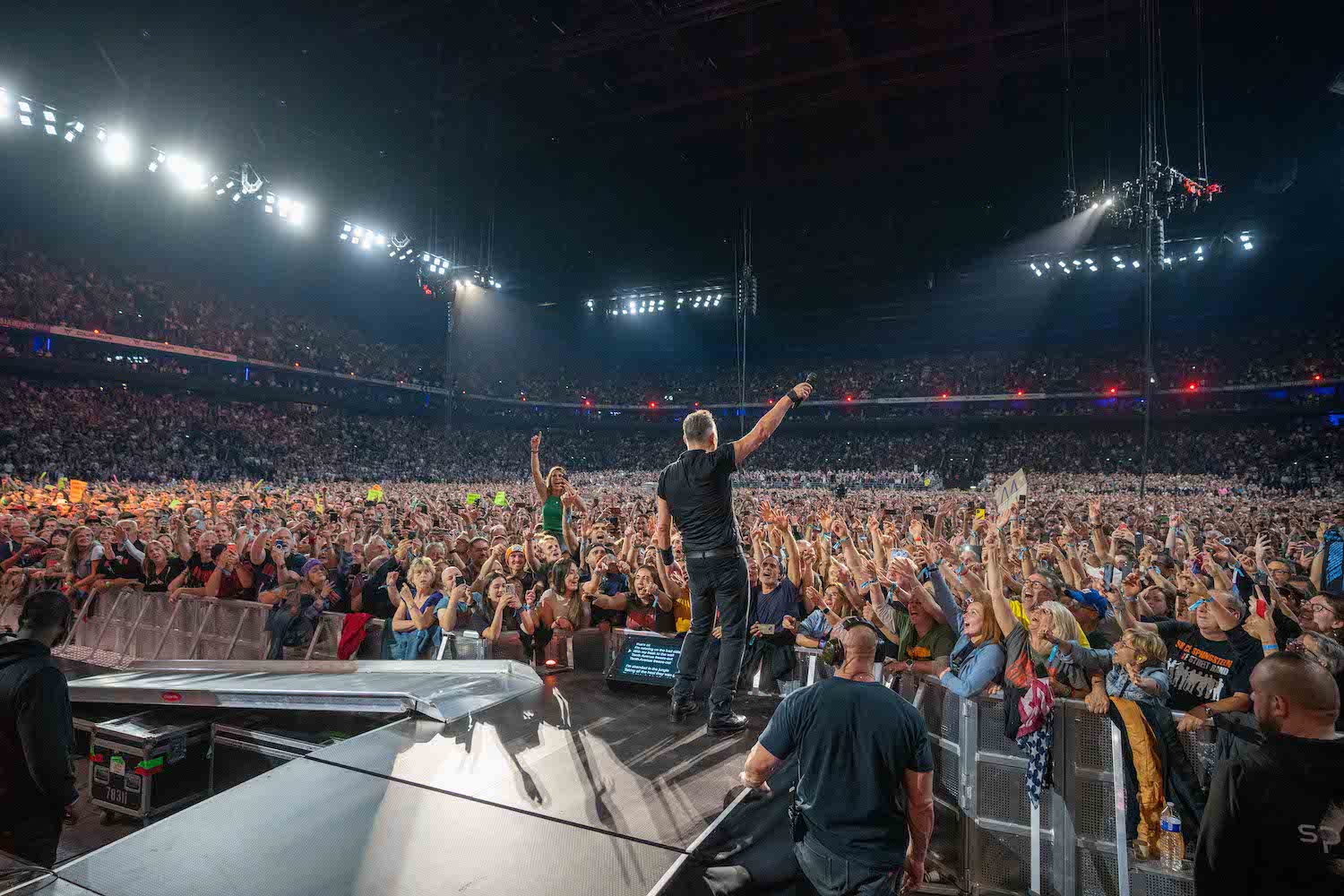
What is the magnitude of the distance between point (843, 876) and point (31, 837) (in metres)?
3.35

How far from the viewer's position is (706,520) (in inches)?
138

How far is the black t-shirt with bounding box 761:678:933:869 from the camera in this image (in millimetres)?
2225

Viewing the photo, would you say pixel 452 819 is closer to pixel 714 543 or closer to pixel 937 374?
pixel 714 543

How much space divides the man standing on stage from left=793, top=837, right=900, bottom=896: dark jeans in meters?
1.20

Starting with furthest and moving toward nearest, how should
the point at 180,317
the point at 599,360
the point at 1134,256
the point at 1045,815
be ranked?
the point at 599,360 → the point at 1134,256 → the point at 180,317 → the point at 1045,815


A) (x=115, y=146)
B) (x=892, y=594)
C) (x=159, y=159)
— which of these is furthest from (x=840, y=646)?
(x=159, y=159)

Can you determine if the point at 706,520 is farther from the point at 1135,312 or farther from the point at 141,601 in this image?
the point at 1135,312

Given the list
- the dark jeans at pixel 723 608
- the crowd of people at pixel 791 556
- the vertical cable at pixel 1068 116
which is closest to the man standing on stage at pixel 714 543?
the dark jeans at pixel 723 608

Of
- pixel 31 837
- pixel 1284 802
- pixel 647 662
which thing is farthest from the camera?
pixel 647 662

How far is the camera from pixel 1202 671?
12.5 feet

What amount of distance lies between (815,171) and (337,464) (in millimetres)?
23642

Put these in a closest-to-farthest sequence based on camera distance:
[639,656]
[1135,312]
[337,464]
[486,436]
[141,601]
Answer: [639,656] < [141,601] < [337,464] < [1135,312] < [486,436]

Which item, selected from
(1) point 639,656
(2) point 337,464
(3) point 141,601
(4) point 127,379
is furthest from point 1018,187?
(4) point 127,379

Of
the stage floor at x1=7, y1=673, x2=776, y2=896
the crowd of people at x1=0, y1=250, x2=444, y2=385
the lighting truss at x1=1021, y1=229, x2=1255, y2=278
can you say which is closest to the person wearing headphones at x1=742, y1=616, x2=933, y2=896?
the stage floor at x1=7, y1=673, x2=776, y2=896
